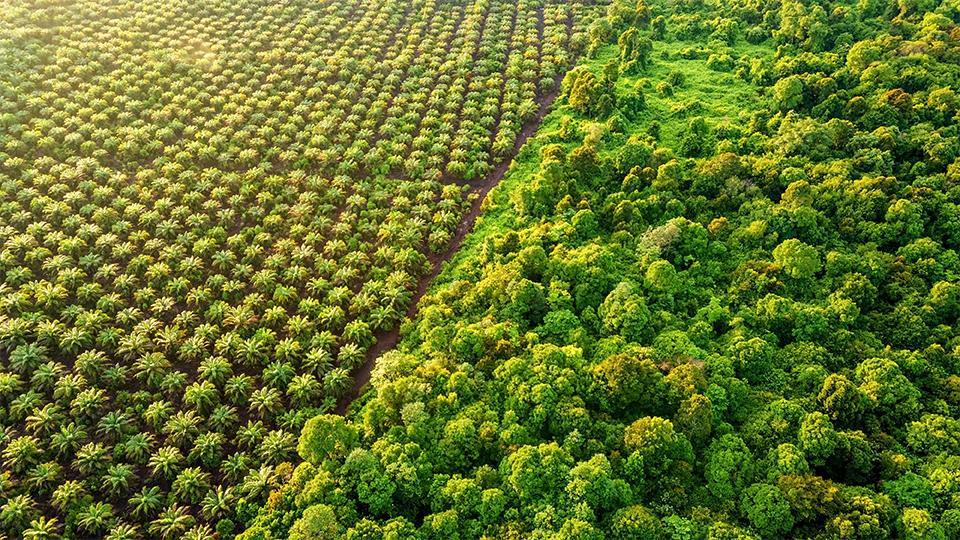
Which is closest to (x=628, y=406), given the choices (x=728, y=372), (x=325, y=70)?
(x=728, y=372)

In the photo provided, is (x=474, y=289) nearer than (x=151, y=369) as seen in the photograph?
No

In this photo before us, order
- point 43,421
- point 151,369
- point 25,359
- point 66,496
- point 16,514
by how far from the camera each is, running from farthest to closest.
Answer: point 151,369
point 25,359
point 43,421
point 66,496
point 16,514

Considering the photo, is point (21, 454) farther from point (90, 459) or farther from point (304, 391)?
point (304, 391)

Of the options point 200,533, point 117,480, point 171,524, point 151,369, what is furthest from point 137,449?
point 200,533

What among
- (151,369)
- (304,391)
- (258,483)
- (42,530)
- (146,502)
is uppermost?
(151,369)

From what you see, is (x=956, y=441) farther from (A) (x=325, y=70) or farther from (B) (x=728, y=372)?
(A) (x=325, y=70)

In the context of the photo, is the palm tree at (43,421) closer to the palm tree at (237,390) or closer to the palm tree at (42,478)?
the palm tree at (42,478)

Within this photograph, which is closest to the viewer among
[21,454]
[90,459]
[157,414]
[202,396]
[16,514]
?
[16,514]
